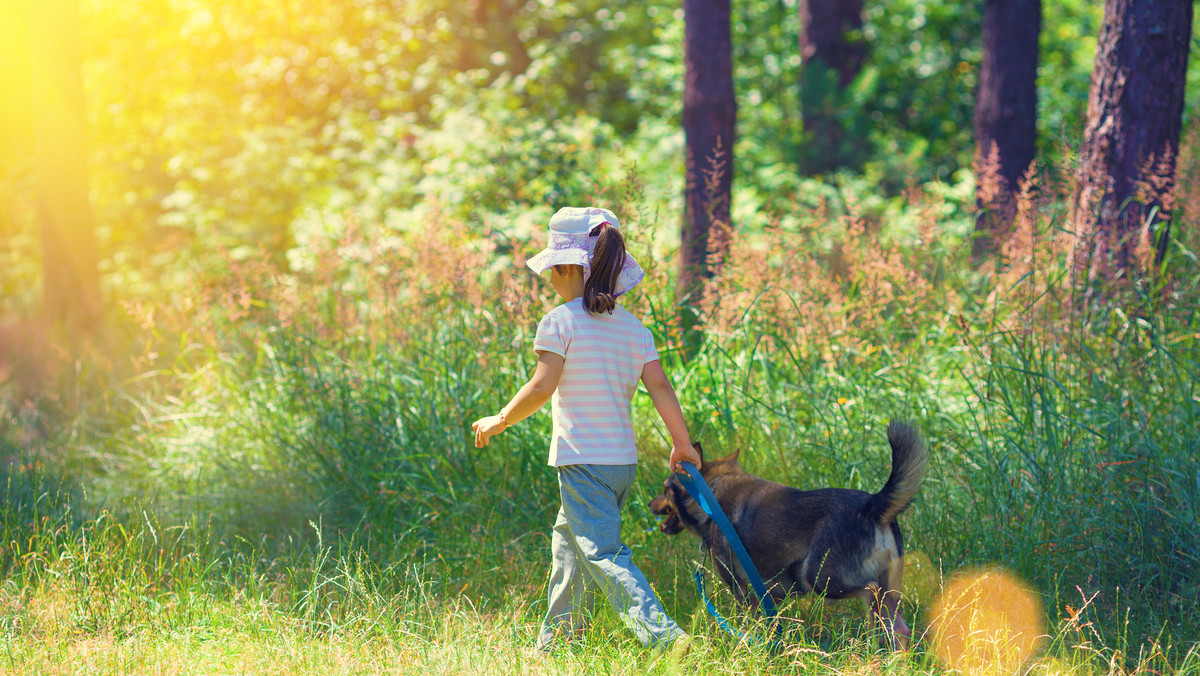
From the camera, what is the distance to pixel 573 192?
8.17m

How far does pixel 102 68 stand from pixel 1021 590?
58.3ft

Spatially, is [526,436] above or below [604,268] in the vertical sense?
below

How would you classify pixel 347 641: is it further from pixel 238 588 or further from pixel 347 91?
pixel 347 91

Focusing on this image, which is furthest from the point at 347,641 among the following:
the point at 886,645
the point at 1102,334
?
the point at 1102,334

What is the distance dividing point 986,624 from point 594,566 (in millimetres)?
1534


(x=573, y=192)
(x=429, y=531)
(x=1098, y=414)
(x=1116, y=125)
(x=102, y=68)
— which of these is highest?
(x=102, y=68)

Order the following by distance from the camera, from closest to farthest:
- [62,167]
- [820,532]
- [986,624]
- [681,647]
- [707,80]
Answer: [681,647] → [820,532] → [986,624] → [707,80] → [62,167]

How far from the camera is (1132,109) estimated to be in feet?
18.2

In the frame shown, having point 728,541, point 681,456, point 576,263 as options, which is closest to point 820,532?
point 728,541

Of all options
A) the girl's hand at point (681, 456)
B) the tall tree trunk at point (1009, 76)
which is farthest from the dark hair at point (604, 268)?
the tall tree trunk at point (1009, 76)

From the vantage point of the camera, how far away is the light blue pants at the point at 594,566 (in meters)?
3.09

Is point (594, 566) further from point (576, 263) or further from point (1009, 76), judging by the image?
point (1009, 76)

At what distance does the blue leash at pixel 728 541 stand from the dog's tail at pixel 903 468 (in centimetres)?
49

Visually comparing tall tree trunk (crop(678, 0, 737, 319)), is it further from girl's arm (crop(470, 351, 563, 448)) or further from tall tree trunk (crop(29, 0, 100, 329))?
tall tree trunk (crop(29, 0, 100, 329))
